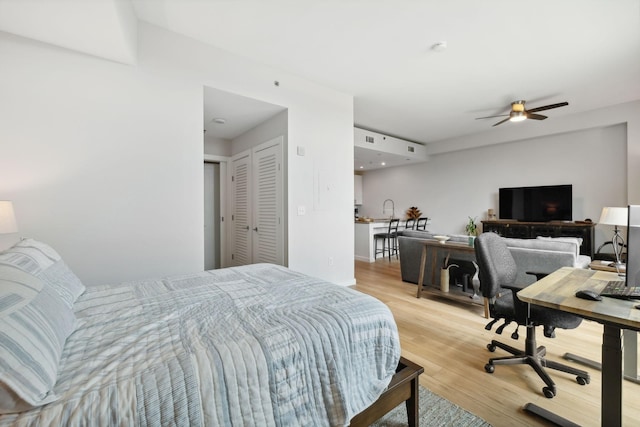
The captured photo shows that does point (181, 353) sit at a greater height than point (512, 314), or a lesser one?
greater

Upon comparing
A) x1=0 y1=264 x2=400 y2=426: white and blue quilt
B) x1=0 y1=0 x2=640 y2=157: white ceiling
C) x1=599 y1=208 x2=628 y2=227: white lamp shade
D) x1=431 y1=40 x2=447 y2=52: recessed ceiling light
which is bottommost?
x1=0 y1=264 x2=400 y2=426: white and blue quilt

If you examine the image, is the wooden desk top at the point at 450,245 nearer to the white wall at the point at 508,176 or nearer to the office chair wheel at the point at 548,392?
the office chair wheel at the point at 548,392

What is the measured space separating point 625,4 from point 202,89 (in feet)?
12.8

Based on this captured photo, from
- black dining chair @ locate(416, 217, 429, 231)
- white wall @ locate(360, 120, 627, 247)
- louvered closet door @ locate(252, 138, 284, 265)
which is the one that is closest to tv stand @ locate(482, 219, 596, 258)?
white wall @ locate(360, 120, 627, 247)

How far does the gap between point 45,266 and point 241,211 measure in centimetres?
346

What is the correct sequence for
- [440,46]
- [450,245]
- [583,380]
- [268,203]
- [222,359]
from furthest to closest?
[268,203] → [450,245] → [440,46] → [583,380] → [222,359]

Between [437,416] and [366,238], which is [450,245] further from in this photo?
[366,238]

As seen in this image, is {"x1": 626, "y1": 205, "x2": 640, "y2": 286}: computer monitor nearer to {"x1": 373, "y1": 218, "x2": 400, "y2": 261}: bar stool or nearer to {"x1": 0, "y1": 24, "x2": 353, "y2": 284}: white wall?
{"x1": 0, "y1": 24, "x2": 353, "y2": 284}: white wall

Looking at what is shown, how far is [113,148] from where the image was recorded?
7.93 feet

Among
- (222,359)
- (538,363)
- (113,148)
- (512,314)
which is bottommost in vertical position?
(538,363)

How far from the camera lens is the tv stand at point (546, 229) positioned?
4.97 meters

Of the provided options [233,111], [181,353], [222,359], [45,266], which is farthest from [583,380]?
[233,111]

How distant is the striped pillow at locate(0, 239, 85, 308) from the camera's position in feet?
3.90

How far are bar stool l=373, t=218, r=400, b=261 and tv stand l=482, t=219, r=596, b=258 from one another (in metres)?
2.00
